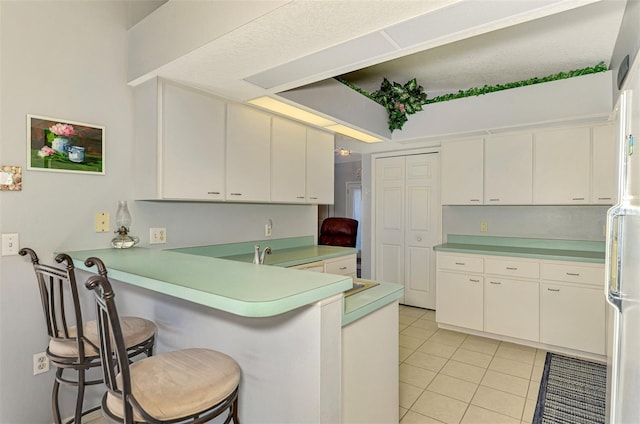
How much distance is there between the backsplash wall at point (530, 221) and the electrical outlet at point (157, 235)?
3248 mm

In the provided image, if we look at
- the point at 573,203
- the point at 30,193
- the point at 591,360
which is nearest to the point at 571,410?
the point at 591,360

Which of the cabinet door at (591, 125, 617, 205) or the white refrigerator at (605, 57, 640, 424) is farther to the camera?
the cabinet door at (591, 125, 617, 205)

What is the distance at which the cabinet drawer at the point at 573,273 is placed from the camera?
2.86 meters

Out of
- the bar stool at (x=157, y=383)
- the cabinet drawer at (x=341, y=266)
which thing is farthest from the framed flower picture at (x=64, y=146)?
the cabinet drawer at (x=341, y=266)

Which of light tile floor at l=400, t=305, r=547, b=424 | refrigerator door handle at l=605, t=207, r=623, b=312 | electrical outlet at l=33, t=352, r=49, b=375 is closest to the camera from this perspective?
refrigerator door handle at l=605, t=207, r=623, b=312

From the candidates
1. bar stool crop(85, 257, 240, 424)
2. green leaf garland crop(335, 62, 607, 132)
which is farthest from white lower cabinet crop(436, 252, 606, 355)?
bar stool crop(85, 257, 240, 424)

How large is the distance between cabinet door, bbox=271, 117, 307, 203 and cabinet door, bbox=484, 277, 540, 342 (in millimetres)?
2156

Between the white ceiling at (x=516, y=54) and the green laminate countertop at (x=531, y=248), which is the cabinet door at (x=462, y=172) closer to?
the green laminate countertop at (x=531, y=248)

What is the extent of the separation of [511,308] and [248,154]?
9.56ft

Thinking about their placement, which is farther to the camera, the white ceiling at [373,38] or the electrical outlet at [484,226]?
the electrical outlet at [484,226]

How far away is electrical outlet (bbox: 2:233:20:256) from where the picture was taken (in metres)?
1.84

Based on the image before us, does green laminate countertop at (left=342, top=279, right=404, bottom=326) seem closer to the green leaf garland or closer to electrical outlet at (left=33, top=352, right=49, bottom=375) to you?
electrical outlet at (left=33, top=352, right=49, bottom=375)

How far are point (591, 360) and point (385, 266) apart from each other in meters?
2.41

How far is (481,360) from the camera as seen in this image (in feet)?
9.75
